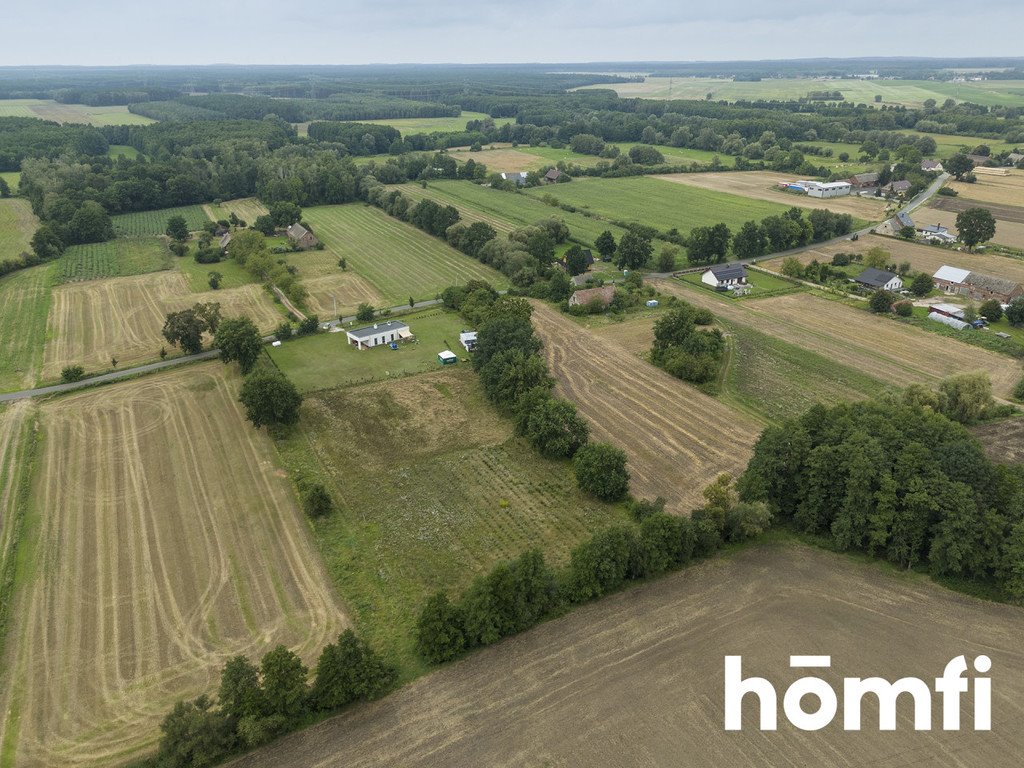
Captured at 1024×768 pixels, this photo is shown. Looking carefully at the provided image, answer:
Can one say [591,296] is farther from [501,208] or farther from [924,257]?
[924,257]

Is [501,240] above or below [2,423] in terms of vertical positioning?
above

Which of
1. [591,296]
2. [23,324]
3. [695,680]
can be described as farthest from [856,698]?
[23,324]

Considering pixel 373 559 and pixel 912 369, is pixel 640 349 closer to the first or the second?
pixel 912 369

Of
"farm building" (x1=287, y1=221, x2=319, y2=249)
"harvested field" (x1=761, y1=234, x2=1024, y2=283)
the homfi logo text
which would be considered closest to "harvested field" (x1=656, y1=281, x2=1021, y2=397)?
"harvested field" (x1=761, y1=234, x2=1024, y2=283)

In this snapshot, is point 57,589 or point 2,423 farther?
point 2,423

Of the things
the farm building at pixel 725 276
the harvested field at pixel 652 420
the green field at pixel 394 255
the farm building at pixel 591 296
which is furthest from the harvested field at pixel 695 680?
the green field at pixel 394 255

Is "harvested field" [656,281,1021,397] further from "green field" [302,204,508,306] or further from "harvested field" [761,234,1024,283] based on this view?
"green field" [302,204,508,306]

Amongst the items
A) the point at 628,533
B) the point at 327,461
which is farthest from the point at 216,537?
the point at 628,533
